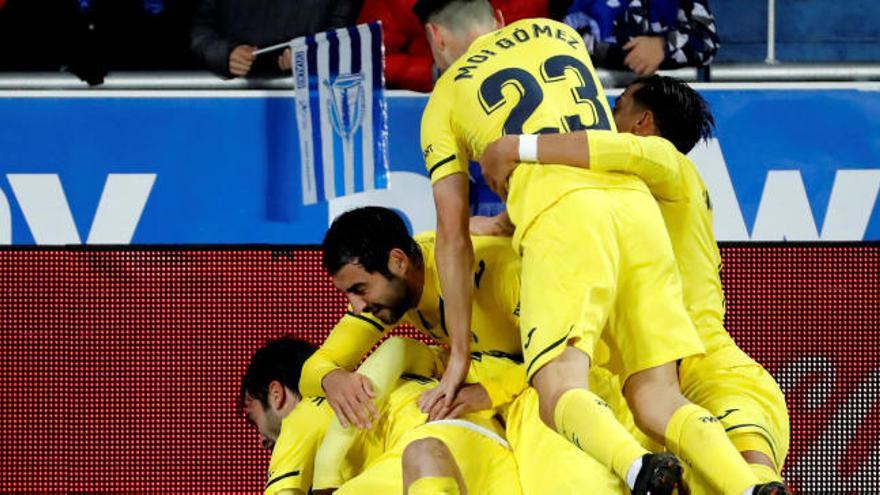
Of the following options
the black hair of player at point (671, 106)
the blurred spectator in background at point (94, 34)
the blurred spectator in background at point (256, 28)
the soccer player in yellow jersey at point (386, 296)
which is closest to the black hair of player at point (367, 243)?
the soccer player in yellow jersey at point (386, 296)

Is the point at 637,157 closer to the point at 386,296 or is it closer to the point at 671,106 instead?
the point at 671,106

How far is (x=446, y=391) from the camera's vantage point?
6445 mm

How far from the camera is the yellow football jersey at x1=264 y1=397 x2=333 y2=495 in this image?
6598 millimetres

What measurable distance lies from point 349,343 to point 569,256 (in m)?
1.03

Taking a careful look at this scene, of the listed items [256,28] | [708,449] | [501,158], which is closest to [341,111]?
[256,28]

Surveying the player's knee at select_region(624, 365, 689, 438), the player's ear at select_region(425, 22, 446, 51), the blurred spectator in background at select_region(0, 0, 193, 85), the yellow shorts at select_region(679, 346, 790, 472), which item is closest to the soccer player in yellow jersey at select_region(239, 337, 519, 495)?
the player's knee at select_region(624, 365, 689, 438)

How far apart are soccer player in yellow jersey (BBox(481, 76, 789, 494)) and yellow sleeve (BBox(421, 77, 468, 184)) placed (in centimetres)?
16

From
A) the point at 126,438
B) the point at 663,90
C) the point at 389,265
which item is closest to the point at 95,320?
the point at 126,438

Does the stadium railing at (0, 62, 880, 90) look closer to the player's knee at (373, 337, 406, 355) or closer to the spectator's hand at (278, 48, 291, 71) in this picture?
the spectator's hand at (278, 48, 291, 71)

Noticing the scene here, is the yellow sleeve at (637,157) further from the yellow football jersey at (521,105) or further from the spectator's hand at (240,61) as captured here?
the spectator's hand at (240,61)

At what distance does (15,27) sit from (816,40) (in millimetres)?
3373

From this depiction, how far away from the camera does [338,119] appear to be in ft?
26.2

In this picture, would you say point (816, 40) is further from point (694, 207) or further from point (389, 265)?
point (389, 265)

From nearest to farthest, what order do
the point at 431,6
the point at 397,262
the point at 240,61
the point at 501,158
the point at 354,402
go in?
the point at 501,158 < the point at 354,402 < the point at 397,262 < the point at 431,6 < the point at 240,61
